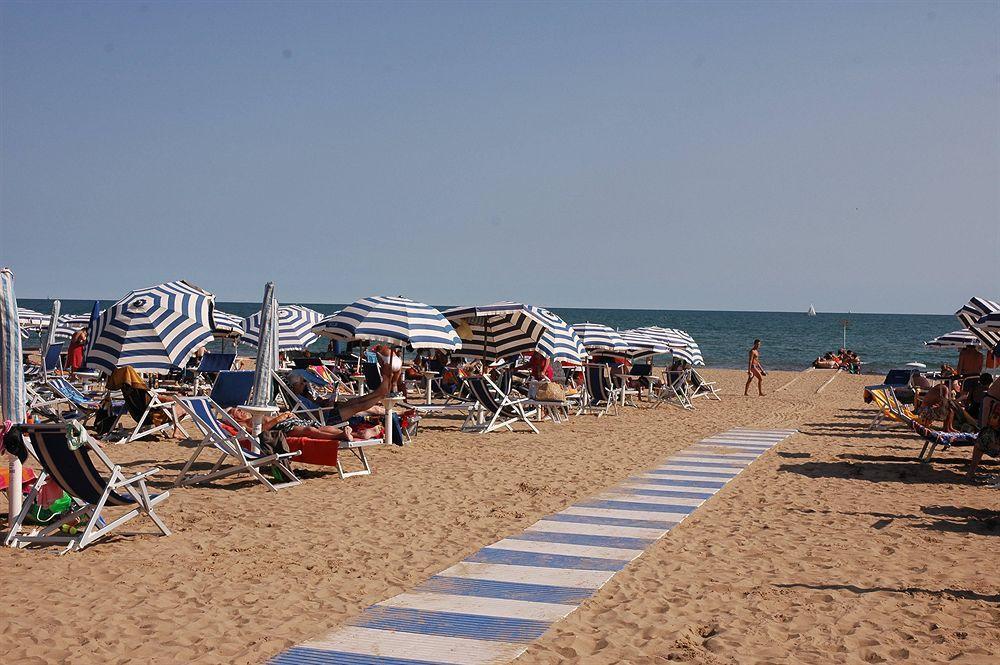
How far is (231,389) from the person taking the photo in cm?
1013

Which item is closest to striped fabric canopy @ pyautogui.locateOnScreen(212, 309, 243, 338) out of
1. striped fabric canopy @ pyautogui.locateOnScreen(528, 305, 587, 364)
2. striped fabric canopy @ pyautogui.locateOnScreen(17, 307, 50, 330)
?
striped fabric canopy @ pyautogui.locateOnScreen(17, 307, 50, 330)

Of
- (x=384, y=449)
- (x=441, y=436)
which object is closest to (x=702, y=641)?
(x=384, y=449)

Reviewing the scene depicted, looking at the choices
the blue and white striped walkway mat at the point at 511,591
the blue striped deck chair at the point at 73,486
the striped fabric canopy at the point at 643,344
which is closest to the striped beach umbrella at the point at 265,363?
the blue striped deck chair at the point at 73,486

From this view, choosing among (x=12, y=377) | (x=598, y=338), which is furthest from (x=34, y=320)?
(x=12, y=377)

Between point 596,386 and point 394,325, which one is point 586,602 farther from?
point 596,386

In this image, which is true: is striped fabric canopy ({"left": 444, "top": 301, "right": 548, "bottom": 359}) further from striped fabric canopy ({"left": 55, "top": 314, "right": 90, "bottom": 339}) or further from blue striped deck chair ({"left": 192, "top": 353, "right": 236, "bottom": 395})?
striped fabric canopy ({"left": 55, "top": 314, "right": 90, "bottom": 339})

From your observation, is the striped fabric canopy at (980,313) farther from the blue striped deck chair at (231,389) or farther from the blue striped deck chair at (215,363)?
the blue striped deck chair at (215,363)

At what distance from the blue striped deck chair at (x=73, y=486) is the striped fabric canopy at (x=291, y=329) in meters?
11.4

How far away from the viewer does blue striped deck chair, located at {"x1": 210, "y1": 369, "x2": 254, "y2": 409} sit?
1008 cm

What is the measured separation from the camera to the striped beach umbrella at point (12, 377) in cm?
561

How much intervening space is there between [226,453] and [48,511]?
1754 millimetres

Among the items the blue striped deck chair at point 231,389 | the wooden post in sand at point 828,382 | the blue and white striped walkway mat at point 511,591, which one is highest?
the blue striped deck chair at point 231,389

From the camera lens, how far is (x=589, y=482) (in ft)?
26.6

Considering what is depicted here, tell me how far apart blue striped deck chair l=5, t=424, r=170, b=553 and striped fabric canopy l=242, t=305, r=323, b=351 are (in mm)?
11352
